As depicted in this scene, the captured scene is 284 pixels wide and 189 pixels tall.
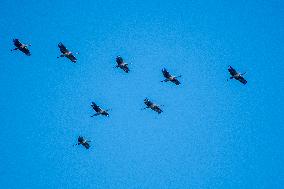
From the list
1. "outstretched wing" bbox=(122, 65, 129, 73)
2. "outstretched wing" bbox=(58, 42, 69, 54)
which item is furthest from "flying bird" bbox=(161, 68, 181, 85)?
"outstretched wing" bbox=(58, 42, 69, 54)

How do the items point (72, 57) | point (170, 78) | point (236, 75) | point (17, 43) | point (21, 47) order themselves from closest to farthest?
point (17, 43) < point (21, 47) < point (72, 57) < point (236, 75) < point (170, 78)

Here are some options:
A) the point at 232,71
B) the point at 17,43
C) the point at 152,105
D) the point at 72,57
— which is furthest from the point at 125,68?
the point at 17,43

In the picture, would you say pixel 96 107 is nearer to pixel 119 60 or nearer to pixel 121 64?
pixel 121 64

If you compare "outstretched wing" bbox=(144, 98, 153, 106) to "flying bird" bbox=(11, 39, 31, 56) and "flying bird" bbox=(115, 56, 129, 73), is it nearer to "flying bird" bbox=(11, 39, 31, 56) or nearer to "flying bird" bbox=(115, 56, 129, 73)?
"flying bird" bbox=(115, 56, 129, 73)

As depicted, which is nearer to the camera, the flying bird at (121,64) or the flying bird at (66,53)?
the flying bird at (66,53)

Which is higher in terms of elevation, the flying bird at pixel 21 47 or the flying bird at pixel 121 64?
the flying bird at pixel 121 64

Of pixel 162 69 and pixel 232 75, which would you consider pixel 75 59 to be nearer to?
pixel 162 69

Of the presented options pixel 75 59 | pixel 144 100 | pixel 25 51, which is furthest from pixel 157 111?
pixel 25 51

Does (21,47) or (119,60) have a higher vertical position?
(119,60)

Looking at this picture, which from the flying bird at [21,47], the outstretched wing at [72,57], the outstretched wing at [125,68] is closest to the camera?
the flying bird at [21,47]

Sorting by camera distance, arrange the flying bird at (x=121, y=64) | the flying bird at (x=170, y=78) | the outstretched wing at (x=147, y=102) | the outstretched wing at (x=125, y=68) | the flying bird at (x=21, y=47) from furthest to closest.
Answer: the outstretched wing at (x=147, y=102), the flying bird at (x=170, y=78), the outstretched wing at (x=125, y=68), the flying bird at (x=121, y=64), the flying bird at (x=21, y=47)

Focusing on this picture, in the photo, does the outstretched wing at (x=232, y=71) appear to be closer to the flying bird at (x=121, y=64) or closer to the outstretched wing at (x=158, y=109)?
the outstretched wing at (x=158, y=109)

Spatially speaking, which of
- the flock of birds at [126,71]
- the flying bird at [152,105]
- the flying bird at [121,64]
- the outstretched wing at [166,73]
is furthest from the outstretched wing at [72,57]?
the outstretched wing at [166,73]
